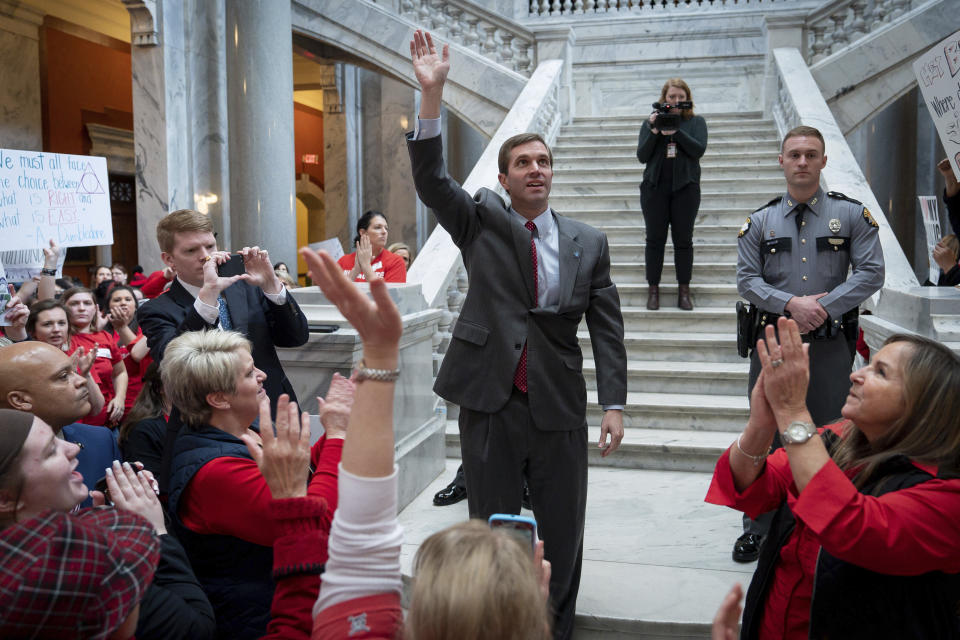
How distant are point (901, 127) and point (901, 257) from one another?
9010 millimetres

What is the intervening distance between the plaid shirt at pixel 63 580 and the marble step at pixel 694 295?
604 cm

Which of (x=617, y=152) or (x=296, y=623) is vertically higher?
(x=617, y=152)

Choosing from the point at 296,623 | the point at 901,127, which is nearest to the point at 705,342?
the point at 296,623

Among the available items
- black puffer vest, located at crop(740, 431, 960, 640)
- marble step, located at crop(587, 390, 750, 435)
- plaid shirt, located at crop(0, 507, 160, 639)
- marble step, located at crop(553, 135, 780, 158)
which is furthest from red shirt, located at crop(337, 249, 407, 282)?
plaid shirt, located at crop(0, 507, 160, 639)

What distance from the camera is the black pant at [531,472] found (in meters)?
3.10

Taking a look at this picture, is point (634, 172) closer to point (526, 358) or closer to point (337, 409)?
point (526, 358)

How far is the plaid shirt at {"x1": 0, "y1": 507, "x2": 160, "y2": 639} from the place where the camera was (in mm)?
1302

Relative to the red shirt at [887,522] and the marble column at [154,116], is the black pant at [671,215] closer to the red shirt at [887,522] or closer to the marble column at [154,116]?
the red shirt at [887,522]

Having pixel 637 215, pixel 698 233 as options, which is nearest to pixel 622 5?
pixel 637 215

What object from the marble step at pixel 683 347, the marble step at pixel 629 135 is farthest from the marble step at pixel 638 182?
the marble step at pixel 683 347

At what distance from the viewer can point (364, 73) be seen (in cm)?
1540

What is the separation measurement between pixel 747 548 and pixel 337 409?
2621 millimetres

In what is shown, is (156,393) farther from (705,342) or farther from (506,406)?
(705,342)

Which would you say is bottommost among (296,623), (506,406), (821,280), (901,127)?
(296,623)
